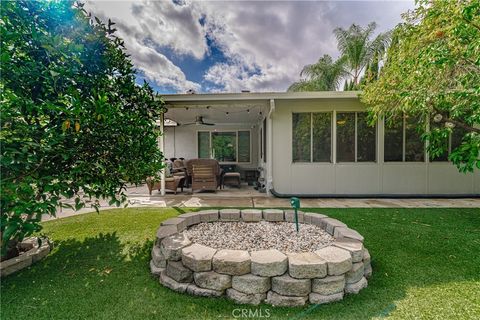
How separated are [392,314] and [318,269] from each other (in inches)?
27.3

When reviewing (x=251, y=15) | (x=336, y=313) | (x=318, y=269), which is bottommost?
(x=336, y=313)

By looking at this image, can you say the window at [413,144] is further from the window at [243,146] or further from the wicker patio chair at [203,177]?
the window at [243,146]

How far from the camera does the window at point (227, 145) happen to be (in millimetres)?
11133

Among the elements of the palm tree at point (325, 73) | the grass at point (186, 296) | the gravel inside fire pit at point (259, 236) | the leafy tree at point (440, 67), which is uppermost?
the palm tree at point (325, 73)

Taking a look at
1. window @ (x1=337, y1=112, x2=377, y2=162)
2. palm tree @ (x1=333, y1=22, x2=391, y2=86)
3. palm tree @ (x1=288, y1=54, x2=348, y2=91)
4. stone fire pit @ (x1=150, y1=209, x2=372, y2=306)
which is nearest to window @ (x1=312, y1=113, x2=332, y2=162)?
window @ (x1=337, y1=112, x2=377, y2=162)

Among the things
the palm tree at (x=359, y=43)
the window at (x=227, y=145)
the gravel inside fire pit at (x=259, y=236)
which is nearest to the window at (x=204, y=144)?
the window at (x=227, y=145)

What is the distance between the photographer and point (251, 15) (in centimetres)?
654

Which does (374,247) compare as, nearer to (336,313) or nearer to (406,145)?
(336,313)

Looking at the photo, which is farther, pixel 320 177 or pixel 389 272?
pixel 320 177

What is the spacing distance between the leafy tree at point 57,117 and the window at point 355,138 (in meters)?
5.62

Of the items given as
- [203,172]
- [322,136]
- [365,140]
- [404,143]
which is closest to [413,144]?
[404,143]

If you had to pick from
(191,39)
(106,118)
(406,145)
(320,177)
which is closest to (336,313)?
(106,118)

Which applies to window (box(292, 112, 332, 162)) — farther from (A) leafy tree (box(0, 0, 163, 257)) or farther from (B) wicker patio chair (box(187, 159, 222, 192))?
(A) leafy tree (box(0, 0, 163, 257))

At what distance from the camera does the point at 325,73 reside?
14.9m
